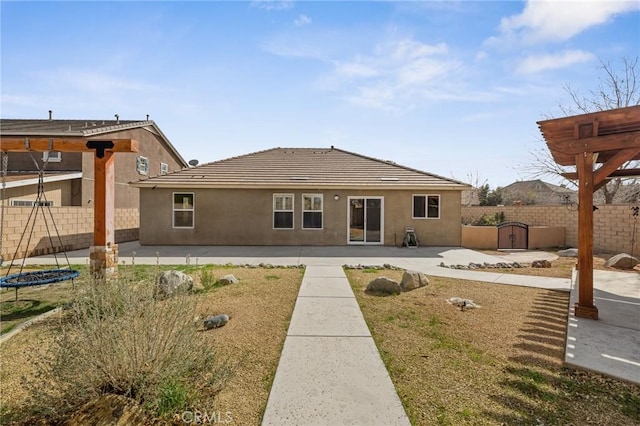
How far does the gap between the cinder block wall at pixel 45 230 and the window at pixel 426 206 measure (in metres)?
12.4

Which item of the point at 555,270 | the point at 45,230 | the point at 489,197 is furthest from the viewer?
the point at 489,197

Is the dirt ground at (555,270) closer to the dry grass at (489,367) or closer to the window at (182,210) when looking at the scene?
the dry grass at (489,367)

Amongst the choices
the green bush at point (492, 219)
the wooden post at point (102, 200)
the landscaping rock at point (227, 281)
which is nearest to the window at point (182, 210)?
the wooden post at point (102, 200)

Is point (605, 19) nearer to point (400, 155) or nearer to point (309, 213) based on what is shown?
point (309, 213)

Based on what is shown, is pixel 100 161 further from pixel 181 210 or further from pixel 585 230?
pixel 585 230

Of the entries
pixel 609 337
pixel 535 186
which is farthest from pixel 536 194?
pixel 609 337

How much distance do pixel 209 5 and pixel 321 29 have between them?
274 cm

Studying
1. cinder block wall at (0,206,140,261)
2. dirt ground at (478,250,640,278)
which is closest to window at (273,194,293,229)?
cinder block wall at (0,206,140,261)

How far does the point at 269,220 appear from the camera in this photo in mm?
13812

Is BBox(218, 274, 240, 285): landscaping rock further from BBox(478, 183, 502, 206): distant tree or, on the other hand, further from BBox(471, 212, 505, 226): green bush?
BBox(478, 183, 502, 206): distant tree

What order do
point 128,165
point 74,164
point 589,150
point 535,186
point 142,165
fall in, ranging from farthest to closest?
point 535,186 < point 142,165 < point 128,165 < point 74,164 < point 589,150

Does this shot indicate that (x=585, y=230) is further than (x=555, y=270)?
No

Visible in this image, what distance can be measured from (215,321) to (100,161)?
4.08 meters

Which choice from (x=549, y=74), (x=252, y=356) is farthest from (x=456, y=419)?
(x=549, y=74)
